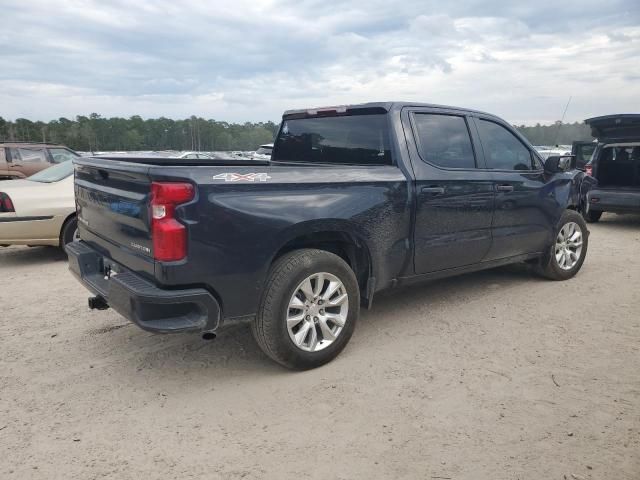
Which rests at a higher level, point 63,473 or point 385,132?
point 385,132

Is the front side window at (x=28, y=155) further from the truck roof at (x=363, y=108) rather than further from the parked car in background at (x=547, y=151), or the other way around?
the parked car in background at (x=547, y=151)

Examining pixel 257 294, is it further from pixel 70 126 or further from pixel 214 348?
pixel 70 126

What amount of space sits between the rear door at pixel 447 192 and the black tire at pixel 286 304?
983mm

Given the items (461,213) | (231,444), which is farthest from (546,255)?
(231,444)

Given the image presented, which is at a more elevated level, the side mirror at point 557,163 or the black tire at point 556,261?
the side mirror at point 557,163

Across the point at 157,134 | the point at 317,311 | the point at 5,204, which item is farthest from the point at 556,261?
the point at 157,134

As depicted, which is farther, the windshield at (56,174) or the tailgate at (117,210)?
the windshield at (56,174)

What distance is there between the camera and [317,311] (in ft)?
11.4

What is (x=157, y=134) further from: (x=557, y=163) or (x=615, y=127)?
(x=557, y=163)

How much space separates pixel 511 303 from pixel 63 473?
13.0 feet

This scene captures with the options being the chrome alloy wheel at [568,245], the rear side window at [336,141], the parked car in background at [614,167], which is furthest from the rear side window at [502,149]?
the parked car in background at [614,167]

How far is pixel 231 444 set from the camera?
2691mm

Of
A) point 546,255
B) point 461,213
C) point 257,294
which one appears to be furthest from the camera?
point 546,255

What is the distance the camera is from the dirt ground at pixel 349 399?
2539 millimetres
